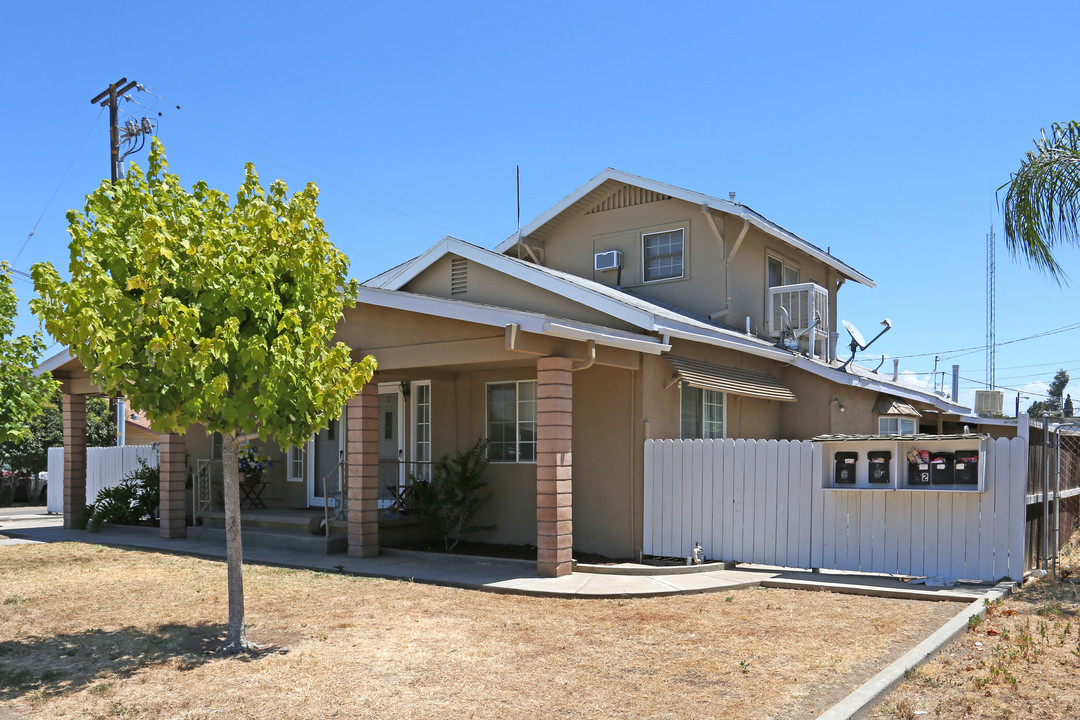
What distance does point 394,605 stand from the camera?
8.86m

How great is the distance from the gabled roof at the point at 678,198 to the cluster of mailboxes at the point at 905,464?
5.93 meters

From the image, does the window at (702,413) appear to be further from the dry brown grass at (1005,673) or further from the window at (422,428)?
the dry brown grass at (1005,673)

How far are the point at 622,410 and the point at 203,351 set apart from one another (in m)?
6.52

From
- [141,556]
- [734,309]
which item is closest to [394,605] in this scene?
[141,556]

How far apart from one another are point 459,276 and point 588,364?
14.5 feet

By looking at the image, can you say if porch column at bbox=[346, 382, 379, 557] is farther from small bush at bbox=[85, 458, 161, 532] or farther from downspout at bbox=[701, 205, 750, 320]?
downspout at bbox=[701, 205, 750, 320]

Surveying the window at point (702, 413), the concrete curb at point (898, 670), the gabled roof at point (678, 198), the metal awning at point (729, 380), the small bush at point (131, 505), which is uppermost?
the gabled roof at point (678, 198)

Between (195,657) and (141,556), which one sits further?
(141,556)

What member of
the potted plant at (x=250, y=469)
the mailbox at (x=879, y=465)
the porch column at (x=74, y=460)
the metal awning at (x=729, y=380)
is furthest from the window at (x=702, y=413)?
the porch column at (x=74, y=460)

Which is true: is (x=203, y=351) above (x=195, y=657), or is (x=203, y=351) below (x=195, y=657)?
above

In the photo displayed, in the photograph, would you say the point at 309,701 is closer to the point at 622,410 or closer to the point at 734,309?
the point at 622,410

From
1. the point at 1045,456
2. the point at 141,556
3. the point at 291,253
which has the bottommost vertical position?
the point at 141,556

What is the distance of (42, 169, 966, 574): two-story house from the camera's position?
10.7 m

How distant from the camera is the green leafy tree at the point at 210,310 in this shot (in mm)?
6414
